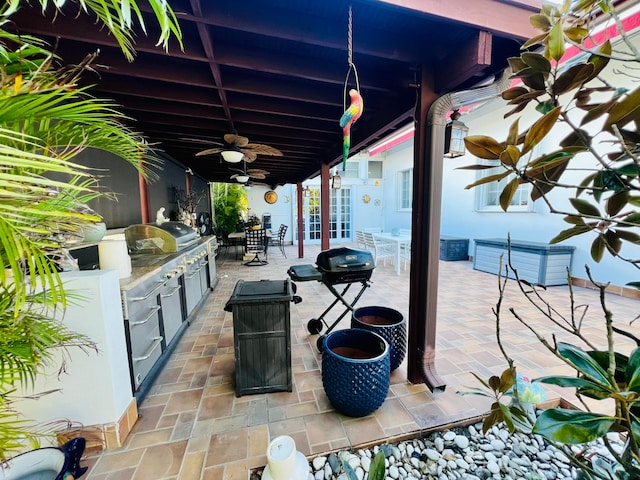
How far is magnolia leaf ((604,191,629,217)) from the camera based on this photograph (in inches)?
27.4

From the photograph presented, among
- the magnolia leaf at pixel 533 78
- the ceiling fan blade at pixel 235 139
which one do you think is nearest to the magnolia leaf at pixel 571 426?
the magnolia leaf at pixel 533 78

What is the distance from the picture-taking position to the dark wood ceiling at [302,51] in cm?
141

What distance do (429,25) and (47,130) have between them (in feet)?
6.58

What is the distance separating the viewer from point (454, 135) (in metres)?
1.83

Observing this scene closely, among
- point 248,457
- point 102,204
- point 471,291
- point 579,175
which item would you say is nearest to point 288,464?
point 248,457

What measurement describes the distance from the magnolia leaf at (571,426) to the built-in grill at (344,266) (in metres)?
1.57

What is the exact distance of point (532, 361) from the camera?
2260 millimetres

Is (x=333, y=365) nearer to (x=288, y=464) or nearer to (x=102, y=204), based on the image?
(x=288, y=464)

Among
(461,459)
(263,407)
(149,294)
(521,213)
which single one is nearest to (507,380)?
(461,459)

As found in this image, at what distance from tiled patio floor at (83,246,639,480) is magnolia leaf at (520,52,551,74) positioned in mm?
1842

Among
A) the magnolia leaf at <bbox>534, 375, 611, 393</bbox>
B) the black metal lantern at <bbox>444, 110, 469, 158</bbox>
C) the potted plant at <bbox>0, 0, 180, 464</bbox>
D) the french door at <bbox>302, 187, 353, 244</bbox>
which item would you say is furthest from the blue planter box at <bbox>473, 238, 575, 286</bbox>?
the french door at <bbox>302, 187, 353, 244</bbox>

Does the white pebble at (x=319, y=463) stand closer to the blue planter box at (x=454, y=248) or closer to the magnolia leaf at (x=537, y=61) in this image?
the magnolia leaf at (x=537, y=61)

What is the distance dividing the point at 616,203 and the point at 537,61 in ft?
1.52

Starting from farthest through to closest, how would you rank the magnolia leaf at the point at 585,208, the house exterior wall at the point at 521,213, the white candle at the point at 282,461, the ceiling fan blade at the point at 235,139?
the house exterior wall at the point at 521,213 < the ceiling fan blade at the point at 235,139 < the white candle at the point at 282,461 < the magnolia leaf at the point at 585,208
